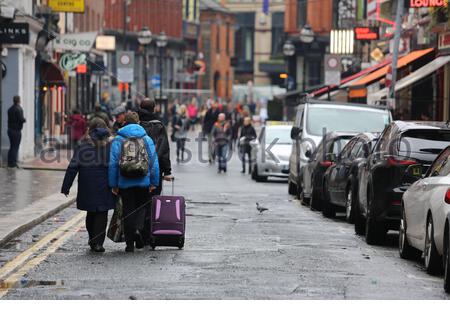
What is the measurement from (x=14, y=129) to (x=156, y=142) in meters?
20.9

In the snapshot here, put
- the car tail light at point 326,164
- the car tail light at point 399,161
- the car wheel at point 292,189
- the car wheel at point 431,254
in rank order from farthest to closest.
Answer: the car wheel at point 292,189
the car tail light at point 326,164
the car tail light at point 399,161
the car wheel at point 431,254

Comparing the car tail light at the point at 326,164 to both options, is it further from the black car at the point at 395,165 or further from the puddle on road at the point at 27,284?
the puddle on road at the point at 27,284

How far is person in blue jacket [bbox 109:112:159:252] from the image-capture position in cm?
1642

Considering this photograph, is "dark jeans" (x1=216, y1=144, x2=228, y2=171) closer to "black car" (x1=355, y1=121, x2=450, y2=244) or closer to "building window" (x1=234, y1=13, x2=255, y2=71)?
"black car" (x1=355, y1=121, x2=450, y2=244)

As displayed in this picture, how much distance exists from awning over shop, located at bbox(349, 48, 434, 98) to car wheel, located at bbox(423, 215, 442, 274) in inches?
1143

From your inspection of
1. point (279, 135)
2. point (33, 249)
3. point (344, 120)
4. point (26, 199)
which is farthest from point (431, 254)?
point (279, 135)

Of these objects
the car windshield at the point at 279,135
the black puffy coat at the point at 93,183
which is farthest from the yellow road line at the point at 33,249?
the car windshield at the point at 279,135

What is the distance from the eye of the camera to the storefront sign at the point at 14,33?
37406 millimetres

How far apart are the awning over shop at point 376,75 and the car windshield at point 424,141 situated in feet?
83.1

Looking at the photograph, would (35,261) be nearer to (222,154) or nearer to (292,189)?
(292,189)

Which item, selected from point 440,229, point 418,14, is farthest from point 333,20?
point 440,229

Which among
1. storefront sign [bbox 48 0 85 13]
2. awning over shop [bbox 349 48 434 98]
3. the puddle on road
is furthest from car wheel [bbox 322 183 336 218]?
storefront sign [bbox 48 0 85 13]

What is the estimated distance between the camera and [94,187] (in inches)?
655
